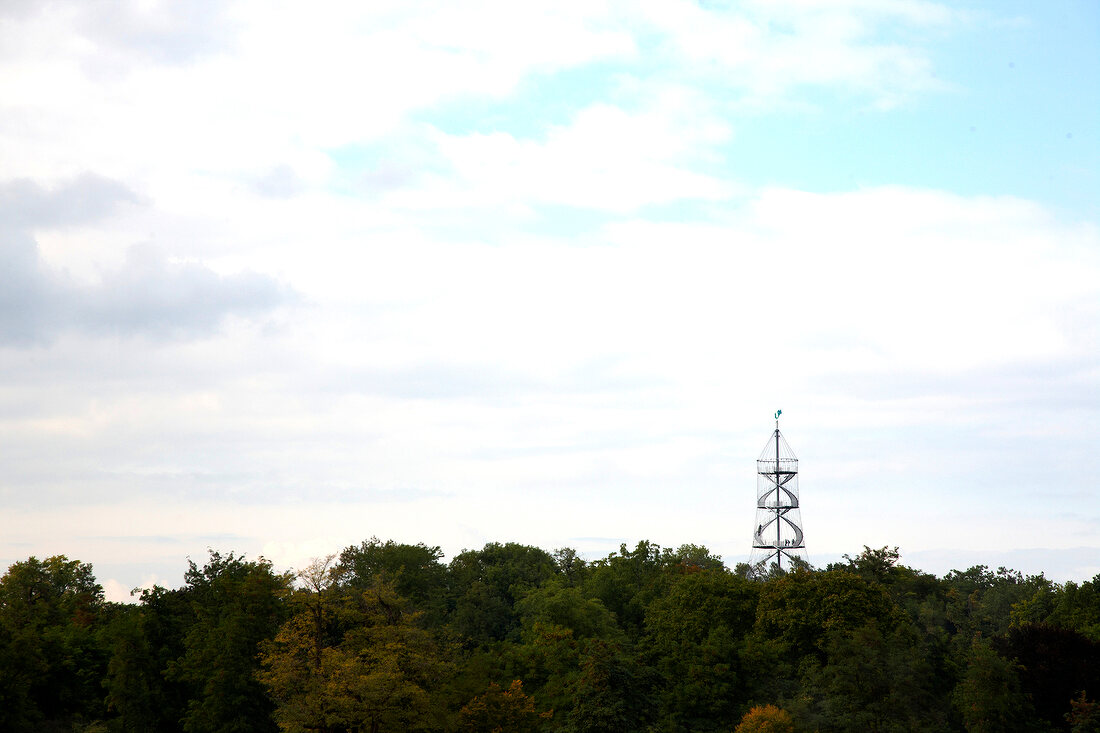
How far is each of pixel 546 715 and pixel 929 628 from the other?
34.4 meters

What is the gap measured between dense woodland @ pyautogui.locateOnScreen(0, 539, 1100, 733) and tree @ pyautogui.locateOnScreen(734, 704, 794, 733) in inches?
4.5

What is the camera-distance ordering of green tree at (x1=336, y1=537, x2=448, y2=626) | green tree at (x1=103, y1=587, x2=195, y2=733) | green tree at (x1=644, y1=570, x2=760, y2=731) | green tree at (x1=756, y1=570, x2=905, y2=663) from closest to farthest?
green tree at (x1=644, y1=570, x2=760, y2=731) < green tree at (x1=756, y1=570, x2=905, y2=663) < green tree at (x1=103, y1=587, x2=195, y2=733) < green tree at (x1=336, y1=537, x2=448, y2=626)

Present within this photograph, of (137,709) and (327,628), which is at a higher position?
(327,628)

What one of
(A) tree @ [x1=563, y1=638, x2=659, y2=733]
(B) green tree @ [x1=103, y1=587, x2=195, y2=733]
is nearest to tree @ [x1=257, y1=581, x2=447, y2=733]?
(A) tree @ [x1=563, y1=638, x2=659, y2=733]

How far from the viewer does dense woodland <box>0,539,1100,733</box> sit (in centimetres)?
5703

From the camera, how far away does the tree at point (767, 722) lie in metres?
54.3

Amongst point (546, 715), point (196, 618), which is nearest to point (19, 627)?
point (196, 618)

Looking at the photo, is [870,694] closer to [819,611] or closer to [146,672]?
[819,611]

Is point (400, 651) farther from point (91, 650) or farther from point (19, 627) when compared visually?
point (19, 627)

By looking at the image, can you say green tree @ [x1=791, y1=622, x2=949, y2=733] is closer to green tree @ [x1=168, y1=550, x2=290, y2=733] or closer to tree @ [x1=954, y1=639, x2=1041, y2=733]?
tree @ [x1=954, y1=639, x2=1041, y2=733]

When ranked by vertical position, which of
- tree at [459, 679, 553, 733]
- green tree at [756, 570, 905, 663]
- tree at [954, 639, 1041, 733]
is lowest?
tree at [459, 679, 553, 733]

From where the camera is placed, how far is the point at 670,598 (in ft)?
242

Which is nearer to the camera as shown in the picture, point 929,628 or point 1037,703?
point 1037,703

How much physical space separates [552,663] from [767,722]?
16.2 meters
